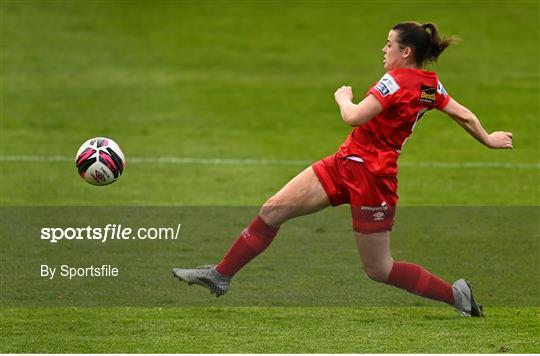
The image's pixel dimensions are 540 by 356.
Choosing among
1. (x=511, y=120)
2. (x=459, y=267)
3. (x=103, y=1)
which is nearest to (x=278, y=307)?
(x=459, y=267)

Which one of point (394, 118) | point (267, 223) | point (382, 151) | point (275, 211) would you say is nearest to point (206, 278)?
point (267, 223)

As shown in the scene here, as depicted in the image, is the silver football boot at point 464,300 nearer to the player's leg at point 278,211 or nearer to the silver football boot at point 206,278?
the player's leg at point 278,211

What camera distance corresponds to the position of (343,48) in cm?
3272

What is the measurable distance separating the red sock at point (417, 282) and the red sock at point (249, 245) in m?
1.12

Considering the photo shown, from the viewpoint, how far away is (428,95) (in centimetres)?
1050

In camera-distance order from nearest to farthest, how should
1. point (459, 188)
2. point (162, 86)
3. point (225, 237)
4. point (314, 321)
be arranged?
point (314, 321) → point (225, 237) → point (459, 188) → point (162, 86)

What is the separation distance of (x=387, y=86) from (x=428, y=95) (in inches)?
15.9

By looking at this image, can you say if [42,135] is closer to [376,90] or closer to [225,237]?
[225,237]

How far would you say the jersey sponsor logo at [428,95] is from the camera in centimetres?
1048

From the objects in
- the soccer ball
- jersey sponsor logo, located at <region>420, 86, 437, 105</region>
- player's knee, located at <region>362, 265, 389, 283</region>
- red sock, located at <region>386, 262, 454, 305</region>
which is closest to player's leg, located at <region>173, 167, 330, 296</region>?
player's knee, located at <region>362, 265, 389, 283</region>

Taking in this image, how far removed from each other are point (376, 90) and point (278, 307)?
2588 millimetres

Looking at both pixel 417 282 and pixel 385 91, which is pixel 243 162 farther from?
pixel 385 91

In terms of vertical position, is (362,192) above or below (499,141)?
below

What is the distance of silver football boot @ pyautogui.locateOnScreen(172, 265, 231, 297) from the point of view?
11.2m
